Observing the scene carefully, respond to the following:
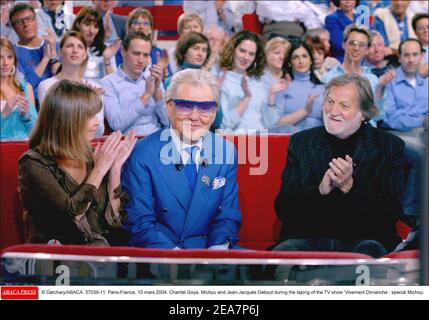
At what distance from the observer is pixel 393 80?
514 cm

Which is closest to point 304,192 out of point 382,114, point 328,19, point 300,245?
point 300,245

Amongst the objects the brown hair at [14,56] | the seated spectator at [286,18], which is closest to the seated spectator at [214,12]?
the seated spectator at [286,18]

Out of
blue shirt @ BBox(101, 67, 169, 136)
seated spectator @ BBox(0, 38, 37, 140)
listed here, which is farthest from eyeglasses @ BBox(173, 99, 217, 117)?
seated spectator @ BBox(0, 38, 37, 140)

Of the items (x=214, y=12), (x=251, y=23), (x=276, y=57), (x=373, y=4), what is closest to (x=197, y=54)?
(x=276, y=57)

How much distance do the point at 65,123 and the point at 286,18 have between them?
296cm

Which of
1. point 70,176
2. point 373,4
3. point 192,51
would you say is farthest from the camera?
point 373,4

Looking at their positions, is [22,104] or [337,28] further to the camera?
[337,28]

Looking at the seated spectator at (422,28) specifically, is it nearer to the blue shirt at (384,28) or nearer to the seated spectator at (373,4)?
the blue shirt at (384,28)

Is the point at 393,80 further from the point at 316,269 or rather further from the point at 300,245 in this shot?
the point at 316,269

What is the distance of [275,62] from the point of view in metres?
4.86

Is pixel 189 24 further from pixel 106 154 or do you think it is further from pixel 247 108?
pixel 106 154

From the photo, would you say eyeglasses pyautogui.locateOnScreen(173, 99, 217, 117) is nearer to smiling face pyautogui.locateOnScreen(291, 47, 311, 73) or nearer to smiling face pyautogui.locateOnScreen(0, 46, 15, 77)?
smiling face pyautogui.locateOnScreen(0, 46, 15, 77)

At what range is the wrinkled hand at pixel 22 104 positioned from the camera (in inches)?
155
